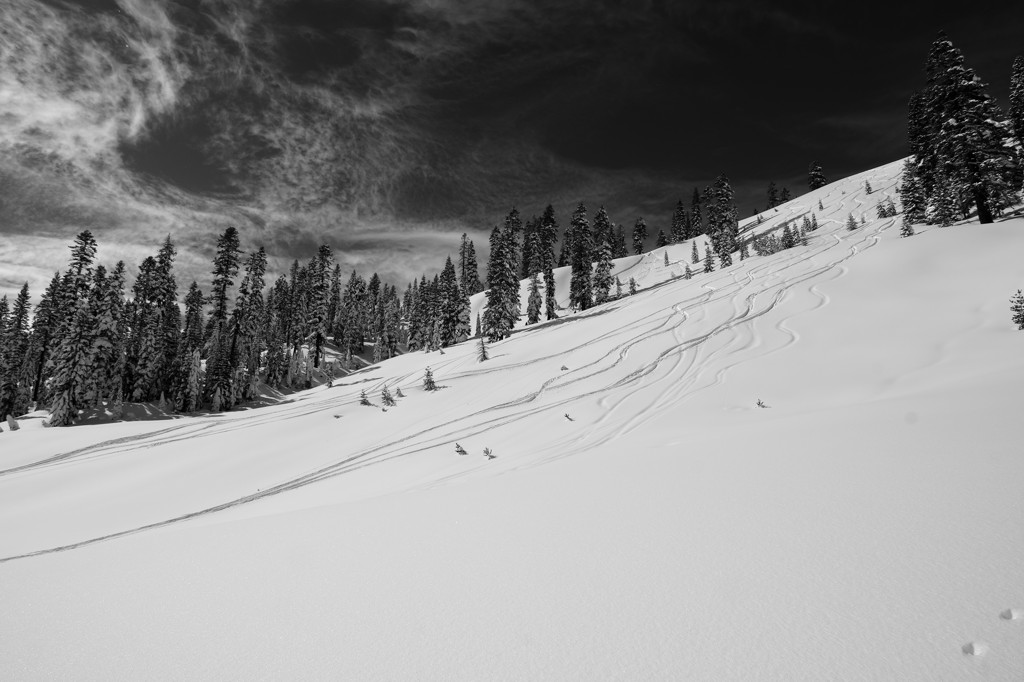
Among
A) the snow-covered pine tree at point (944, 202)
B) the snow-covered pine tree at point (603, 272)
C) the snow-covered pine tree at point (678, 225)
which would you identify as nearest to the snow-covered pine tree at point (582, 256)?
the snow-covered pine tree at point (603, 272)

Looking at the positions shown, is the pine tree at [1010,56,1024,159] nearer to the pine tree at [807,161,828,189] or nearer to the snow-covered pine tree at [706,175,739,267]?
the snow-covered pine tree at [706,175,739,267]

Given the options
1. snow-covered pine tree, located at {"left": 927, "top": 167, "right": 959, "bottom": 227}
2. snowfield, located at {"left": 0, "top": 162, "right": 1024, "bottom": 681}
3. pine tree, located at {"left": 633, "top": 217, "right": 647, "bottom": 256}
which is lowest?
snowfield, located at {"left": 0, "top": 162, "right": 1024, "bottom": 681}

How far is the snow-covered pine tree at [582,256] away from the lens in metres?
50.4

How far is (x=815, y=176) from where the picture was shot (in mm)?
96875

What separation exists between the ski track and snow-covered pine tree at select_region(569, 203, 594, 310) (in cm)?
2570

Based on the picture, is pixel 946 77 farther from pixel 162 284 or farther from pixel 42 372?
pixel 42 372

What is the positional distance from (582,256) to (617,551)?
48.5 metres

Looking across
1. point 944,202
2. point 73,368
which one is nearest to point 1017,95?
point 944,202

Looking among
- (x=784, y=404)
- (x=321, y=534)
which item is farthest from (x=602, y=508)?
(x=784, y=404)

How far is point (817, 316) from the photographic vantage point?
16.1 m

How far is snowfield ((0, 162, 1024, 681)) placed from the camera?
225cm

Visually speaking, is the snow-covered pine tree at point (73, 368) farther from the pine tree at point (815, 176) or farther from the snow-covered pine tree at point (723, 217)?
the pine tree at point (815, 176)

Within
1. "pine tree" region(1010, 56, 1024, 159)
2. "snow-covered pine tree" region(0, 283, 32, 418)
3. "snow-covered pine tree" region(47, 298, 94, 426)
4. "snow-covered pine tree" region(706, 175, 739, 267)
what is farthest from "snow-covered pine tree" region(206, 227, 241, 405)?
"pine tree" region(1010, 56, 1024, 159)

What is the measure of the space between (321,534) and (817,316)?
57.9ft
